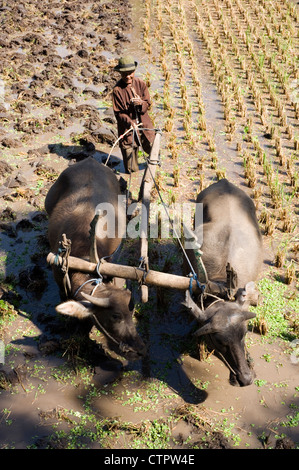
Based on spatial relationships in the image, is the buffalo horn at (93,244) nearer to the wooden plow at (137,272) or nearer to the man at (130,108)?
the wooden plow at (137,272)

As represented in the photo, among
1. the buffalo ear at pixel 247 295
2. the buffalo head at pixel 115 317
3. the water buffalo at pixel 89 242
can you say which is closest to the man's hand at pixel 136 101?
the water buffalo at pixel 89 242

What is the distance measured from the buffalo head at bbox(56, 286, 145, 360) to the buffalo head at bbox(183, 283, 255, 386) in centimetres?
66

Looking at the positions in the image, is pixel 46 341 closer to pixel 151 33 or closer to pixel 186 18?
pixel 151 33

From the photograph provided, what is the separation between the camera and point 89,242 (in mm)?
4797

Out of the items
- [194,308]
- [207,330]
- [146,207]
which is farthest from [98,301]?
[146,207]

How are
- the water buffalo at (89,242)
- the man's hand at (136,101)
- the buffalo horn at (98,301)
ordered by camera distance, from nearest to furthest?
1. the buffalo horn at (98,301)
2. the water buffalo at (89,242)
3. the man's hand at (136,101)

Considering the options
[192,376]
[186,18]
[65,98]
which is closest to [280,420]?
[192,376]

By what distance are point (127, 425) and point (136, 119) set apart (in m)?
4.56

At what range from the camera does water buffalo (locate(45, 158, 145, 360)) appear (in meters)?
4.18

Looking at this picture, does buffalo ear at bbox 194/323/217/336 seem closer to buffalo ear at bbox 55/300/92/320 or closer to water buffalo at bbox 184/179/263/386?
water buffalo at bbox 184/179/263/386

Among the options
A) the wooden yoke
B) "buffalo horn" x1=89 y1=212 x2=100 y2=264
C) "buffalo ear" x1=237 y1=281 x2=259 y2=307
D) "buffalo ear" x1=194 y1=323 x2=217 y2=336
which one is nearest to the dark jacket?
the wooden yoke

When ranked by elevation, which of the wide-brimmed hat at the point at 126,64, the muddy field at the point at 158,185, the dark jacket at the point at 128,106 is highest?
the wide-brimmed hat at the point at 126,64

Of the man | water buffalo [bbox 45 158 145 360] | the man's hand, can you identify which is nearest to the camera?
water buffalo [bbox 45 158 145 360]

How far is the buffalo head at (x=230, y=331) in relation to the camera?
3.79 m
